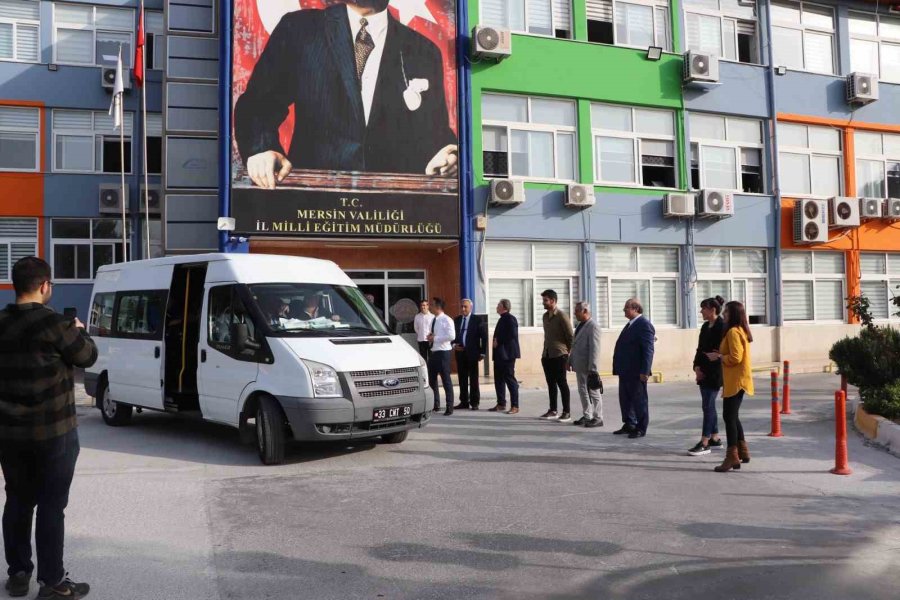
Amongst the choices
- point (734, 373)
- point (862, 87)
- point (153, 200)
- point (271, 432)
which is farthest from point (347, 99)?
point (862, 87)

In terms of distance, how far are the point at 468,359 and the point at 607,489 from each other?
5.82 metres

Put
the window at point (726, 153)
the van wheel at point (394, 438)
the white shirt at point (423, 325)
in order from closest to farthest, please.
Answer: the van wheel at point (394, 438), the white shirt at point (423, 325), the window at point (726, 153)

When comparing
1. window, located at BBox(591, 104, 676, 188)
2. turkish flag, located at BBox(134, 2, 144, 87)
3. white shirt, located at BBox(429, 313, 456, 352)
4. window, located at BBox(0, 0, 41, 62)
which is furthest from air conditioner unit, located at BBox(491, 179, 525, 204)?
window, located at BBox(0, 0, 41, 62)

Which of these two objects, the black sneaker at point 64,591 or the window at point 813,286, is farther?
the window at point 813,286

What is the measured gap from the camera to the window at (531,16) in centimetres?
1894

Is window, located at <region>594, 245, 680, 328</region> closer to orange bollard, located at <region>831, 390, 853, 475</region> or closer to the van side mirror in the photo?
orange bollard, located at <region>831, 390, 853, 475</region>

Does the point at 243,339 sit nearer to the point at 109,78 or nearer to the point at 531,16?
the point at 531,16

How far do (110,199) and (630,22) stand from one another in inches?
548

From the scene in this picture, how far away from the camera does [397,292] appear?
18.8m

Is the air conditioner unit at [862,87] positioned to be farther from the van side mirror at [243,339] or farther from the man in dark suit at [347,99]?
the van side mirror at [243,339]

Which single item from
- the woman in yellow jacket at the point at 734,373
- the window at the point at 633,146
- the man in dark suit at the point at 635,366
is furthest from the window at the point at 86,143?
the woman in yellow jacket at the point at 734,373

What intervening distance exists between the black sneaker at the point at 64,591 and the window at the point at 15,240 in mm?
16727

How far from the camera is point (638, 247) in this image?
19.8 metres

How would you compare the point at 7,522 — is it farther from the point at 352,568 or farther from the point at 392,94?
the point at 392,94
